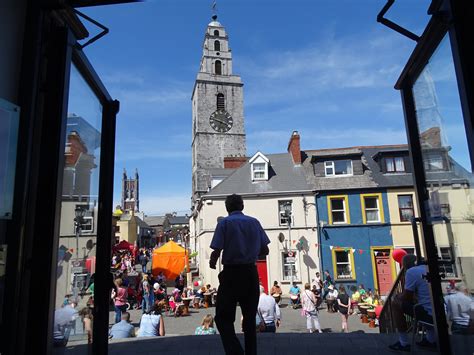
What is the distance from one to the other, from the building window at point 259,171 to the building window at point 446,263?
69.7ft

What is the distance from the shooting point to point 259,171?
24.5m

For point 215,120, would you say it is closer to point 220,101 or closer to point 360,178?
point 220,101

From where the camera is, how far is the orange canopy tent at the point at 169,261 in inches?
772

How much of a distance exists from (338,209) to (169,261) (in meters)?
Answer: 10.9

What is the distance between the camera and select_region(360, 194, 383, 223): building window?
70.3 feet

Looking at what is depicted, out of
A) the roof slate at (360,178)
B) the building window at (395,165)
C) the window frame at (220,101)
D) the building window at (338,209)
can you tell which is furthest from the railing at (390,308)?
the window frame at (220,101)

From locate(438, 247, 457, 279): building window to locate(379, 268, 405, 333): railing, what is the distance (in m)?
3.30

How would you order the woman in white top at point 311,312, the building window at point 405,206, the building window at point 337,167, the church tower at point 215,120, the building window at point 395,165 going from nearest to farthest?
the woman in white top at point 311,312
the building window at point 405,206
the building window at point 395,165
the building window at point 337,167
the church tower at point 215,120

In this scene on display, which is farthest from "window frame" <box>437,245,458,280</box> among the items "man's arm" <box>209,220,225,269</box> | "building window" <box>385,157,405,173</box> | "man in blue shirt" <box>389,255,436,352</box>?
"building window" <box>385,157,405,173</box>

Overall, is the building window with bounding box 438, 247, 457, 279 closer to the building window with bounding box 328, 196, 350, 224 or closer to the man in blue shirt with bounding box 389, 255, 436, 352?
the man in blue shirt with bounding box 389, 255, 436, 352

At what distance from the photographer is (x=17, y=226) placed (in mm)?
2102

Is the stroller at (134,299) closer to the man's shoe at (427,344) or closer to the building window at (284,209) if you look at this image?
the building window at (284,209)

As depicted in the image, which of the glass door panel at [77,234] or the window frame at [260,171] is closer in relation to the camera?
the glass door panel at [77,234]

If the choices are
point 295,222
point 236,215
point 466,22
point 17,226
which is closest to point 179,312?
point 295,222
